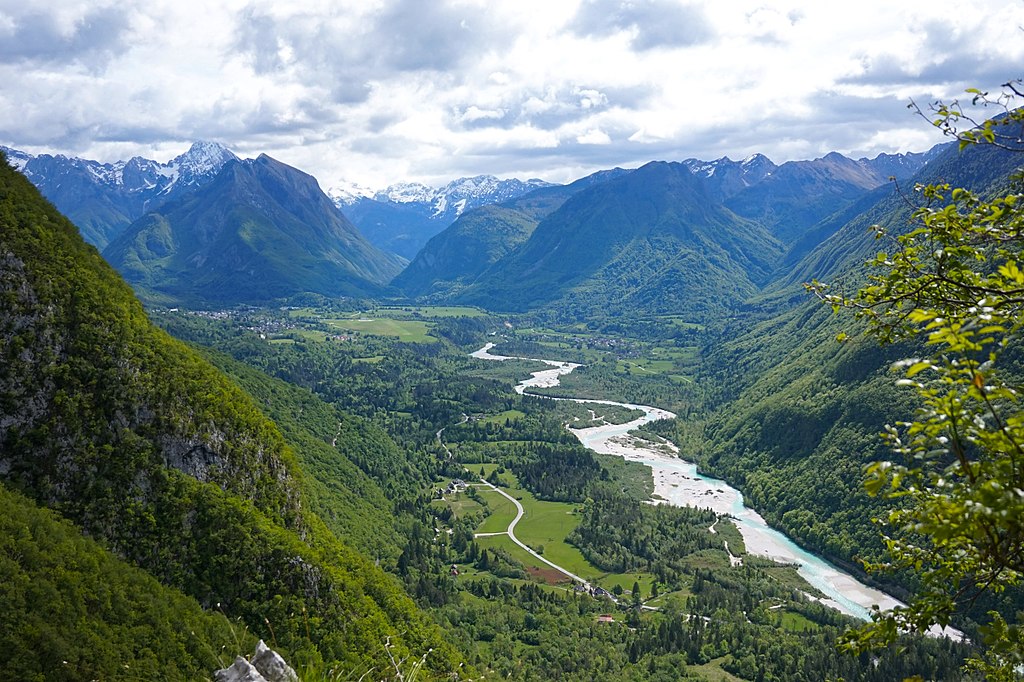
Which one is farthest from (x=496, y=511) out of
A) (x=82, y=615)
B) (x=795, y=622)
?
(x=82, y=615)

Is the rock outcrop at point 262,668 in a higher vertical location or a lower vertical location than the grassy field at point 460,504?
higher

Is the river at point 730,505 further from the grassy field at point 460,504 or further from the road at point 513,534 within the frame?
the grassy field at point 460,504

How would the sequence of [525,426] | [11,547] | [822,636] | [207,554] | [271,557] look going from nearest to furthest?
[11,547] < [207,554] < [271,557] < [822,636] < [525,426]

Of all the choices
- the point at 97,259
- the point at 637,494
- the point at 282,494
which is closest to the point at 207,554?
the point at 282,494

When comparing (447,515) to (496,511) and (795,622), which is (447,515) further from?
(795,622)

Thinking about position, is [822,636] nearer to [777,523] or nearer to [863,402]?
[777,523]

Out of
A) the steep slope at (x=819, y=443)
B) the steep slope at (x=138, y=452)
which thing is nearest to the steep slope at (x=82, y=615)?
the steep slope at (x=138, y=452)
